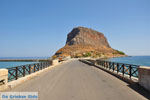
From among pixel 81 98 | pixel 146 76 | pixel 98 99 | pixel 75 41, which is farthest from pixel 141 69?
pixel 75 41

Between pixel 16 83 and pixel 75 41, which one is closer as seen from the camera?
pixel 16 83

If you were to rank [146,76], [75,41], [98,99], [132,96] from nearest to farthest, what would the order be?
[98,99]
[132,96]
[146,76]
[75,41]

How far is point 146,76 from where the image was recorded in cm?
644

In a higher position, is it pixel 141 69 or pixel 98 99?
pixel 141 69

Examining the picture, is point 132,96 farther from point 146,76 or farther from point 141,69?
point 141,69

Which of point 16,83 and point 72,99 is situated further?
point 16,83

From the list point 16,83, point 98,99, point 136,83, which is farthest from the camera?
point 16,83

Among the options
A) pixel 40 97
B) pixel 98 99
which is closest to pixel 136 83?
pixel 98 99

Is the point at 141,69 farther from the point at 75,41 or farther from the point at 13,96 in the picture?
the point at 75,41

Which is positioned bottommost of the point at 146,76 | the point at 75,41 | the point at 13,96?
the point at 13,96

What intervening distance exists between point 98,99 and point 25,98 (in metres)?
3.30

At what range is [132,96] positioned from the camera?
5711 mm

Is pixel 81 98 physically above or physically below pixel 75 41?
below

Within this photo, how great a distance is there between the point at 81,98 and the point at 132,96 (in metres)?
2.39
